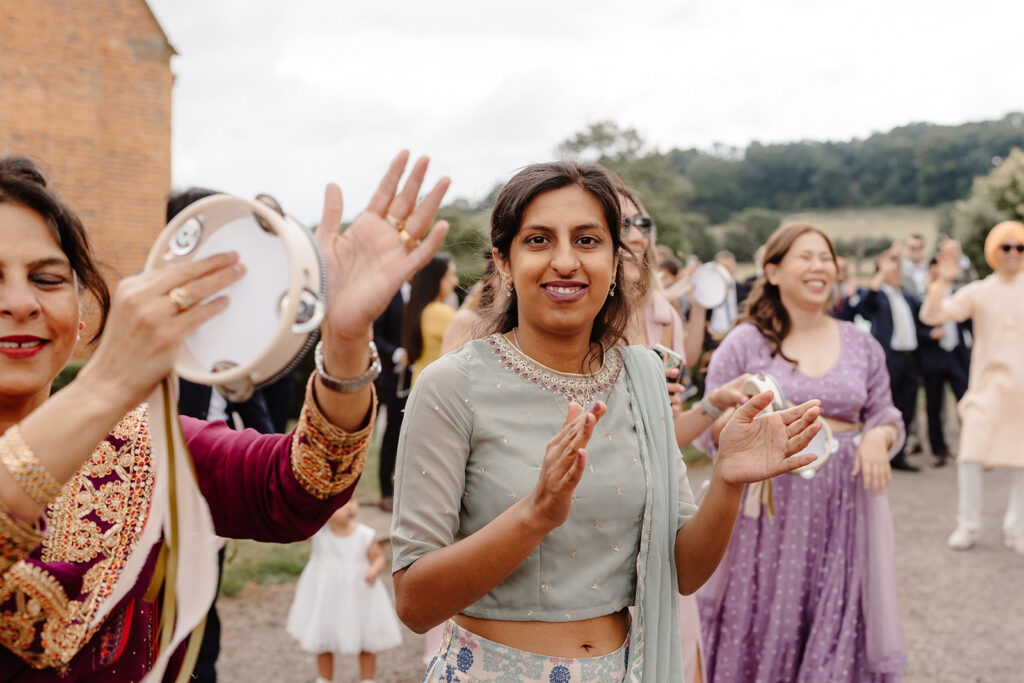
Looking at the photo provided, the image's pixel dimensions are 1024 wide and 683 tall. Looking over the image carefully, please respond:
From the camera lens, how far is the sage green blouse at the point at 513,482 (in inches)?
73.7

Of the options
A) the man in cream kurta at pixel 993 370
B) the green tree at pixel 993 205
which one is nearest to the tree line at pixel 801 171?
the green tree at pixel 993 205

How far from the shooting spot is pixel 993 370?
273 inches

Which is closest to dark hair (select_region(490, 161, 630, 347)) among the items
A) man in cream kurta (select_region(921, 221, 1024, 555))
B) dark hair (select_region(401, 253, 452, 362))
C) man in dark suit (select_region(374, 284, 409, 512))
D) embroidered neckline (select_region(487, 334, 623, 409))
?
embroidered neckline (select_region(487, 334, 623, 409))

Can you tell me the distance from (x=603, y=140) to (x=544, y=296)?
43.9 m

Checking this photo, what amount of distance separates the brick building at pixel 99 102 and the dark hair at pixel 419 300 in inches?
273

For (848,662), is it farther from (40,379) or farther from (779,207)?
(779,207)

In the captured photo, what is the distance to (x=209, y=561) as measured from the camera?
1316 mm

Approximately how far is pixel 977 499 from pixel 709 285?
330 centimetres

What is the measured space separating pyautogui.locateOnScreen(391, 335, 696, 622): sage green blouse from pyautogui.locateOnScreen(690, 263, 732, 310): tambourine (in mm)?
3688

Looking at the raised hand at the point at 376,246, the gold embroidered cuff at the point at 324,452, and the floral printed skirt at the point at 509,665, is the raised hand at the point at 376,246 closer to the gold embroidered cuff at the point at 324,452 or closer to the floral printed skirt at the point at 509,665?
the gold embroidered cuff at the point at 324,452

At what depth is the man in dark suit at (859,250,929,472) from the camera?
9.72 meters

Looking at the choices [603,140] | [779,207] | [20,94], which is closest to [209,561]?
[20,94]

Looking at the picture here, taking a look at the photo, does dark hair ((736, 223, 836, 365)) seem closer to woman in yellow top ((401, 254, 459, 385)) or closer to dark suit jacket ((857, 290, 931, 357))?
woman in yellow top ((401, 254, 459, 385))

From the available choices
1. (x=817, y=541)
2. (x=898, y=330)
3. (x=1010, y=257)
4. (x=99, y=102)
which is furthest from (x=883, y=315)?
(x=99, y=102)
